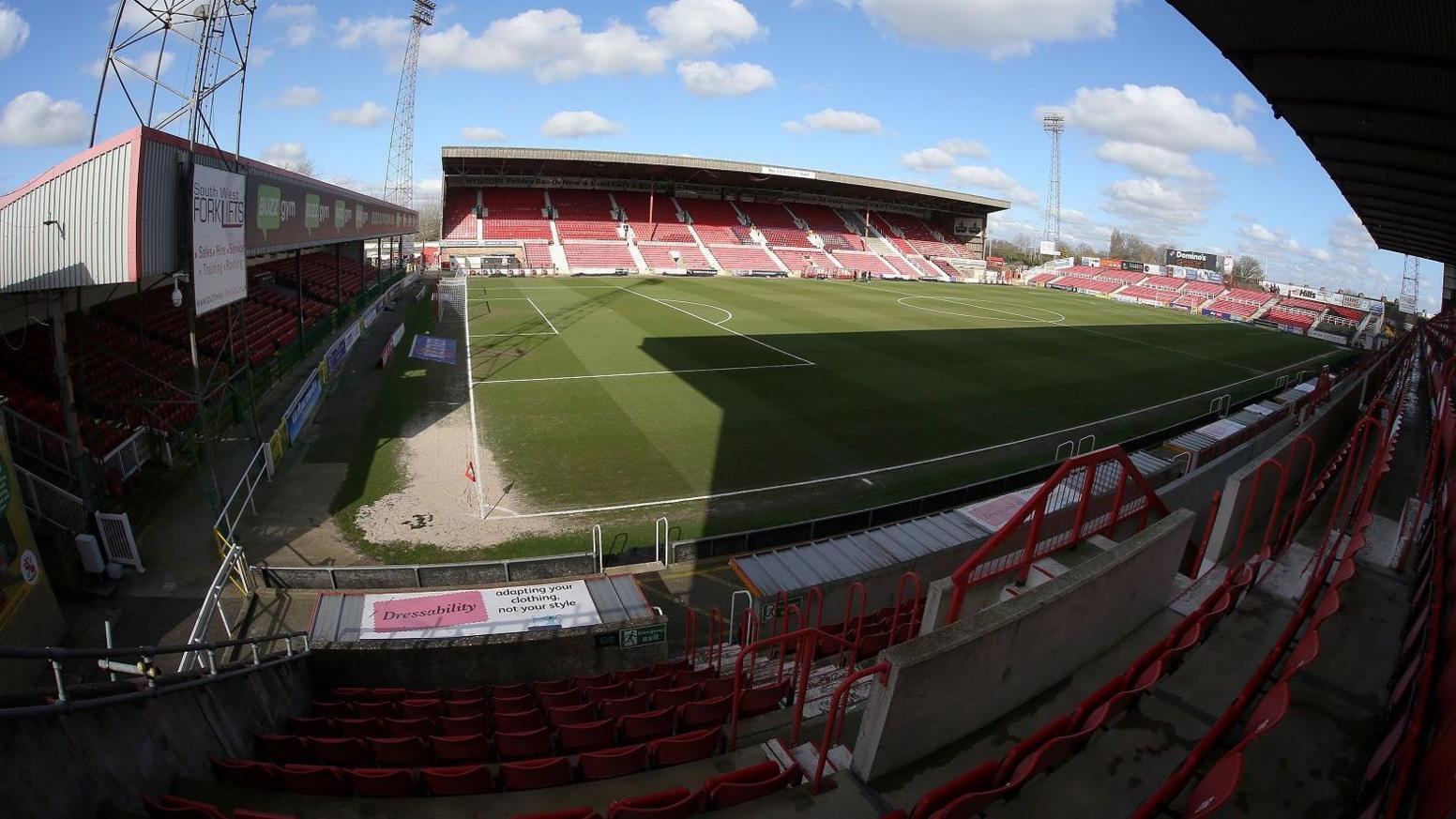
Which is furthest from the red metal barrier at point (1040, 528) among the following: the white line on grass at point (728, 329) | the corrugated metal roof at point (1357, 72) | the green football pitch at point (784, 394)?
the white line on grass at point (728, 329)

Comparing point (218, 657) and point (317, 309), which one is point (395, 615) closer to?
point (218, 657)

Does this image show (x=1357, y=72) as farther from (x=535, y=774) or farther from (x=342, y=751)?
(x=342, y=751)

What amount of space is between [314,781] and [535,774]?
1536mm

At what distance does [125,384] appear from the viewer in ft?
49.2

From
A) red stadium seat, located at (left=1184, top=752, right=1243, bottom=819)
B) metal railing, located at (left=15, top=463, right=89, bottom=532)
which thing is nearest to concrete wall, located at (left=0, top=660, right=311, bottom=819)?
red stadium seat, located at (left=1184, top=752, right=1243, bottom=819)

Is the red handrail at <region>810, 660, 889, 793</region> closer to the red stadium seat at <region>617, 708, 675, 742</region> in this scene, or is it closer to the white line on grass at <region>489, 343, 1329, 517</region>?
the red stadium seat at <region>617, 708, 675, 742</region>

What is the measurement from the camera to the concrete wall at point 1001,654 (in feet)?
13.3

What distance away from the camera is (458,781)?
4.90m

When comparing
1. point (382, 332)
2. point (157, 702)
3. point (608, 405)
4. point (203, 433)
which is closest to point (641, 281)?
point (382, 332)

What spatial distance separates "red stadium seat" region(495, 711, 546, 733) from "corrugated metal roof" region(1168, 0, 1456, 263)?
986 cm

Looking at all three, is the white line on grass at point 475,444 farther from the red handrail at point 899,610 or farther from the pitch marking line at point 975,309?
the pitch marking line at point 975,309

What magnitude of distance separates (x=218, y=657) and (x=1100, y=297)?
75801 millimetres

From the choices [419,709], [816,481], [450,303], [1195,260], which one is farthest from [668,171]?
[1195,260]

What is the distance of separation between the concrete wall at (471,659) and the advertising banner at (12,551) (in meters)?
3.88
